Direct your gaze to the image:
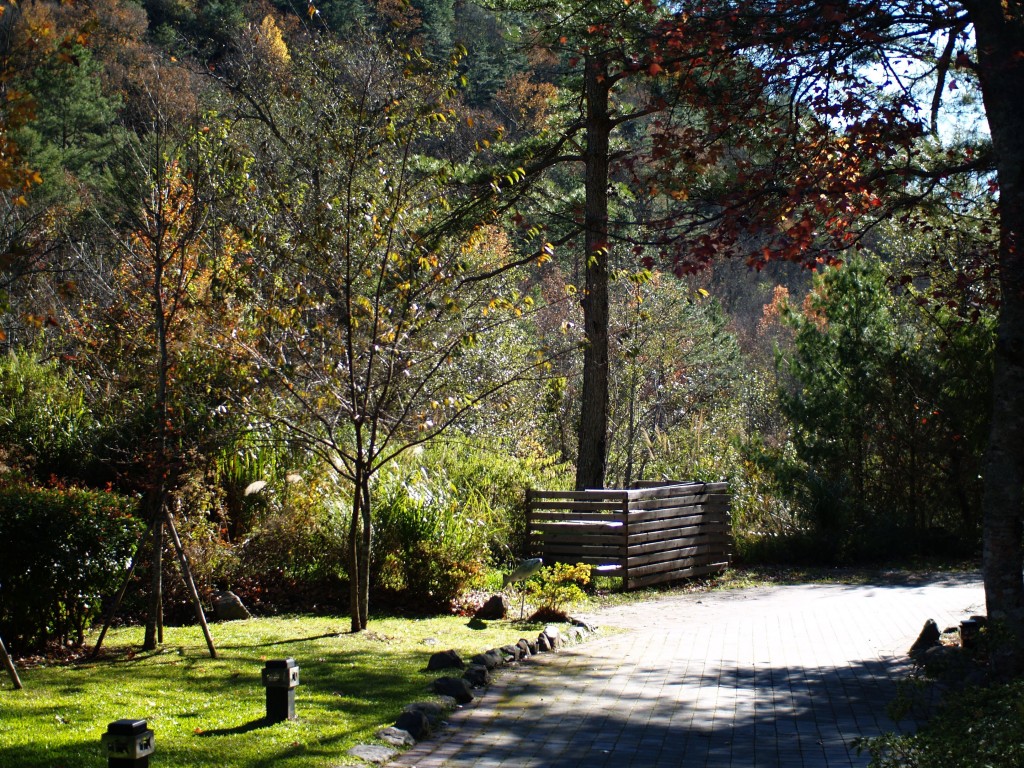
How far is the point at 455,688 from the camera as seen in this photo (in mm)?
6613

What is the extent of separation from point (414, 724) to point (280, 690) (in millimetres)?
819

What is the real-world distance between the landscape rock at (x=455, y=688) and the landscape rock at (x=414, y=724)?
0.71 m

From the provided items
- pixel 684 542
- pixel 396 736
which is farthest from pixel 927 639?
pixel 684 542

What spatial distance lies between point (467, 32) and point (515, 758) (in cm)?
3816

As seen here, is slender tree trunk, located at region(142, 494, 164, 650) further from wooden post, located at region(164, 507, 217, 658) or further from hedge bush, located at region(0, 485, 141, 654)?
hedge bush, located at region(0, 485, 141, 654)

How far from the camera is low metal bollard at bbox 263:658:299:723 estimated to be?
5.60 meters

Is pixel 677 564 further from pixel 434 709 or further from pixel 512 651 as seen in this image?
pixel 434 709

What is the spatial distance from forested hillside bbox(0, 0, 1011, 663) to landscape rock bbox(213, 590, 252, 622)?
11.8 inches

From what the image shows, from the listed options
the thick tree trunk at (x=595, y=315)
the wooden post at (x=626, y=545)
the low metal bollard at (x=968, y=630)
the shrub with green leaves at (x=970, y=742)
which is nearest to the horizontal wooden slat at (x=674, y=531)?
the wooden post at (x=626, y=545)

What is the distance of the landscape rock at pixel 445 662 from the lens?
754 cm

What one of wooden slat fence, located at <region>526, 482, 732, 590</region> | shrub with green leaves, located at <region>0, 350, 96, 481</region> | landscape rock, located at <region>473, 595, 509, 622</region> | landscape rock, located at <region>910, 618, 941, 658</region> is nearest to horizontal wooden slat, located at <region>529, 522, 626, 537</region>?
wooden slat fence, located at <region>526, 482, 732, 590</region>

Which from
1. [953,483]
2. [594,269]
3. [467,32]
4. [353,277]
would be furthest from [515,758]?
[467,32]

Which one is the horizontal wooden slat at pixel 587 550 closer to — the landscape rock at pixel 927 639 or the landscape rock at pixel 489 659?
the landscape rock at pixel 927 639

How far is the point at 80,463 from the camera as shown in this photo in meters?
11.8
